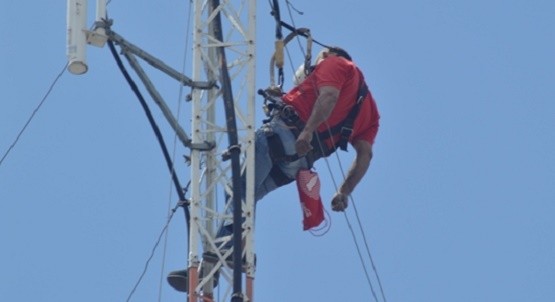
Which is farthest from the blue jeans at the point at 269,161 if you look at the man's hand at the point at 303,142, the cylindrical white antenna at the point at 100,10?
the cylindrical white antenna at the point at 100,10

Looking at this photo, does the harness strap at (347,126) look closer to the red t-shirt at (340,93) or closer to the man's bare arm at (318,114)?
the red t-shirt at (340,93)

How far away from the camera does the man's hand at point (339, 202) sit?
24.6 m

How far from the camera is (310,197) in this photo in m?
24.0

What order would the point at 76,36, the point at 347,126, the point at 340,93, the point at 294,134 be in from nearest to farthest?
the point at 76,36, the point at 294,134, the point at 340,93, the point at 347,126

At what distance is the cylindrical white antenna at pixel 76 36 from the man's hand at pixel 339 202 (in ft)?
11.6

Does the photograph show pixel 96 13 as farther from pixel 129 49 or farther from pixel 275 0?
pixel 275 0

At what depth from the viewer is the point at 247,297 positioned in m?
22.2

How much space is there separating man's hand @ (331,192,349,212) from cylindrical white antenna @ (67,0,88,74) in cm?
353

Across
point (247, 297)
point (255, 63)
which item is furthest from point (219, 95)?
point (247, 297)

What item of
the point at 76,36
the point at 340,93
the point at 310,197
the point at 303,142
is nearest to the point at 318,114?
the point at 303,142

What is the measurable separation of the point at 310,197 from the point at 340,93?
1.07 m

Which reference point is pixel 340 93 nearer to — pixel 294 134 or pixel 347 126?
Result: pixel 347 126

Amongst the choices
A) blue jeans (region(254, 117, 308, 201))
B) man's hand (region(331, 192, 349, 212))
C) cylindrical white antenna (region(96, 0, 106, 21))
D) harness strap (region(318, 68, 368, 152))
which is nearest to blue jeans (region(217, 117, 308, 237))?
blue jeans (region(254, 117, 308, 201))

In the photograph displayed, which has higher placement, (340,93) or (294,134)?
(340,93)
